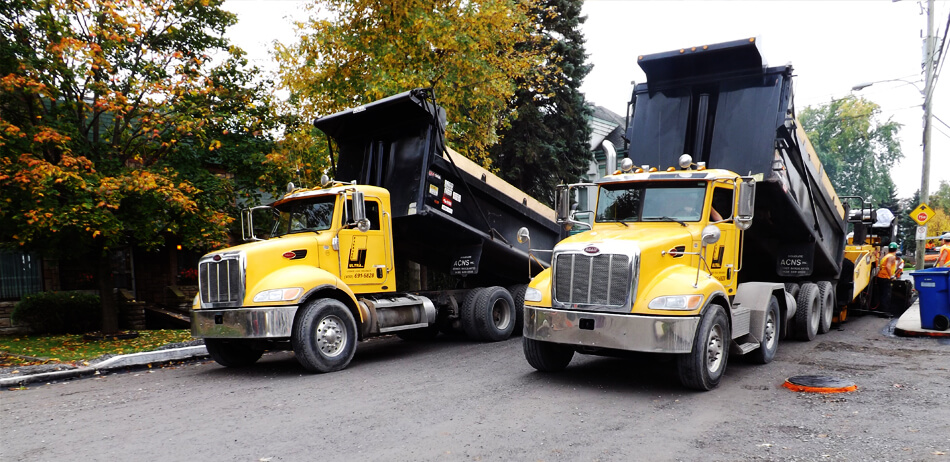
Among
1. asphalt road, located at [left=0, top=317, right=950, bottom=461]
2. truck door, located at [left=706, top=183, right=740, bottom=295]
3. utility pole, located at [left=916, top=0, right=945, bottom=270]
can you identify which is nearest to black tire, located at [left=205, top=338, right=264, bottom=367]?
asphalt road, located at [left=0, top=317, right=950, bottom=461]

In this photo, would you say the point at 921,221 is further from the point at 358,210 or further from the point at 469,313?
the point at 358,210

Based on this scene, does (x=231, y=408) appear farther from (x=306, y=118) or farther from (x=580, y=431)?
(x=306, y=118)

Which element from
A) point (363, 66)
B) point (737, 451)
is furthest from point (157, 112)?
point (737, 451)

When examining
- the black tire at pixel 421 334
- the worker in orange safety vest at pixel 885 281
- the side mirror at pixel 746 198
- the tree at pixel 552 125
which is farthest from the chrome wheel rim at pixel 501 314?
the tree at pixel 552 125

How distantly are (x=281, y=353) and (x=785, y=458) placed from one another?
318 inches

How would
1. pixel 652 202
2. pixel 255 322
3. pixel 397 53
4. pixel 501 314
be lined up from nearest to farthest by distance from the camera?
1. pixel 652 202
2. pixel 255 322
3. pixel 501 314
4. pixel 397 53

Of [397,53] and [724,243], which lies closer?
[724,243]

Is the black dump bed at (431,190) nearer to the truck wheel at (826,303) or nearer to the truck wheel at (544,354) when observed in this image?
the truck wheel at (544,354)

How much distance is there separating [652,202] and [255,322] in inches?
199

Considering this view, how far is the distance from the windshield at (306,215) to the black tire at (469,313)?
9.41 ft

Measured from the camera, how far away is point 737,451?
4.68 meters

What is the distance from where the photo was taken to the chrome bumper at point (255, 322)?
25.3ft

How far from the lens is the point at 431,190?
9.38 metres

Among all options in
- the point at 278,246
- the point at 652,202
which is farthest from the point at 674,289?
the point at 278,246
